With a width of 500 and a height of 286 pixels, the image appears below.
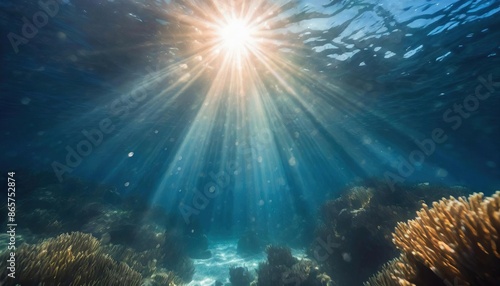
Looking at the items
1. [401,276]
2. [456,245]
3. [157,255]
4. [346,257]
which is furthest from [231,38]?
[456,245]

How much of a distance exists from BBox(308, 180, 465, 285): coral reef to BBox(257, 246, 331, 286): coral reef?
85 cm

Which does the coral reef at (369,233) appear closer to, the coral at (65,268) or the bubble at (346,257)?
the bubble at (346,257)

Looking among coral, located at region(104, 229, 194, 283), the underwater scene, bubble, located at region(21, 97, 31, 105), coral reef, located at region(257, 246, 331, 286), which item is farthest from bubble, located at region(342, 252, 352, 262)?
bubble, located at region(21, 97, 31, 105)

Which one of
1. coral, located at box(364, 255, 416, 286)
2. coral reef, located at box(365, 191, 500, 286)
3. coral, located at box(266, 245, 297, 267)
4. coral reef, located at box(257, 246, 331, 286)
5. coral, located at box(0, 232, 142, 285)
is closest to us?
coral reef, located at box(365, 191, 500, 286)

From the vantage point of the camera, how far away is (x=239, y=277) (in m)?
12.0

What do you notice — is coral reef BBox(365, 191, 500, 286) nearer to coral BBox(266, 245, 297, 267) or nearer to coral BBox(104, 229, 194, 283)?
coral BBox(266, 245, 297, 267)

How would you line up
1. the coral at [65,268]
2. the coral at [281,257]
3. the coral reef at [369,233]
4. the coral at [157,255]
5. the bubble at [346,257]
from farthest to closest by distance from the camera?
the coral at [281,257], the coral at [157,255], the bubble at [346,257], the coral reef at [369,233], the coral at [65,268]

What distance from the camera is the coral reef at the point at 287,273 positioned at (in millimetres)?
8992

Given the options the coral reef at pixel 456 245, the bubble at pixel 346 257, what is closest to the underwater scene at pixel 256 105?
the coral reef at pixel 456 245

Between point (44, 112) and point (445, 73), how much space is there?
33.0 metres

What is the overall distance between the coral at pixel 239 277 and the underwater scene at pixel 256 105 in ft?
0.28

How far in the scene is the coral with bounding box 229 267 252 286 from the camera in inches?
465

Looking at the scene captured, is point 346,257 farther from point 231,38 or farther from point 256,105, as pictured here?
point 256,105

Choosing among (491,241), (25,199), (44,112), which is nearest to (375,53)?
(491,241)
